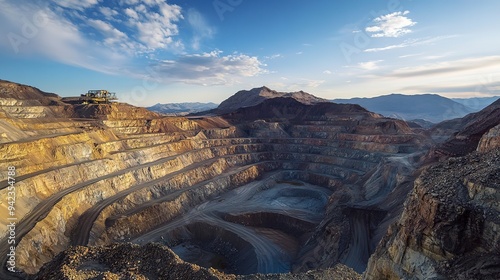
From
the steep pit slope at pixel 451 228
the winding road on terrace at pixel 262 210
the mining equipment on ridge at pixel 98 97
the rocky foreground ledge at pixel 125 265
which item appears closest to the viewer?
the steep pit slope at pixel 451 228

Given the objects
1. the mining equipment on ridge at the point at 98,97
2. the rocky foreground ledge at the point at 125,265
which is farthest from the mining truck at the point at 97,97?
the rocky foreground ledge at the point at 125,265

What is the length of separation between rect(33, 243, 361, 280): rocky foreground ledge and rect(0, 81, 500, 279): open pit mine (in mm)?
77

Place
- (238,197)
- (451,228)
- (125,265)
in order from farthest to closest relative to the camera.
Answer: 1. (238,197)
2. (125,265)
3. (451,228)

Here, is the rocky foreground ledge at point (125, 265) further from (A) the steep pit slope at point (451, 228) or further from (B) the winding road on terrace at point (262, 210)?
(B) the winding road on terrace at point (262, 210)

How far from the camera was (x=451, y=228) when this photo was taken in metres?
10.1

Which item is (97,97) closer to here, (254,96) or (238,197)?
(238,197)

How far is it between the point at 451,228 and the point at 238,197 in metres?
41.9

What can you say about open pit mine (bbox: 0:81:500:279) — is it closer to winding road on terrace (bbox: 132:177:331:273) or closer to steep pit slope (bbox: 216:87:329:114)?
winding road on terrace (bbox: 132:177:331:273)

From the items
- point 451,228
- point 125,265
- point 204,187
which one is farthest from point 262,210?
point 451,228

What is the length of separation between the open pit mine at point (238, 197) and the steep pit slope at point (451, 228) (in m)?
0.05

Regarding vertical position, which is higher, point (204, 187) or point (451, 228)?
point (451, 228)

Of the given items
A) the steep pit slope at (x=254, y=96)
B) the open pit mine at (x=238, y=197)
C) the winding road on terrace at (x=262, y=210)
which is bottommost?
the winding road on terrace at (x=262, y=210)

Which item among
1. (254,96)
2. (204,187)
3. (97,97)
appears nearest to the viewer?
(204,187)

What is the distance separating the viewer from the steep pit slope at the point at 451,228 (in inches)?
365
